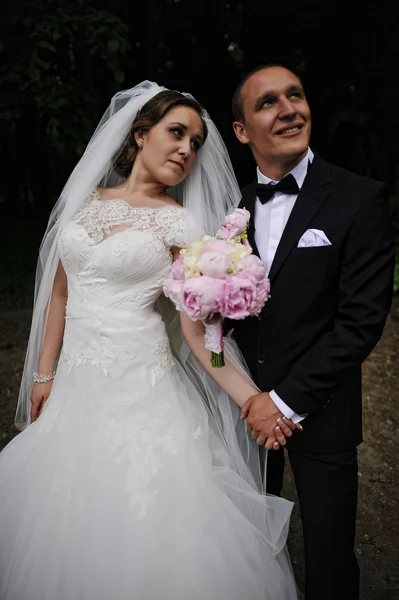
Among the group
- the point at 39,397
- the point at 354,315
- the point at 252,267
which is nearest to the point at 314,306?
the point at 354,315

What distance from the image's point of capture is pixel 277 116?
2.16 m

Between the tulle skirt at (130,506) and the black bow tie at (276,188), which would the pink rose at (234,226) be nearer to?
the black bow tie at (276,188)

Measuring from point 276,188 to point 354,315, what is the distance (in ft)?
1.97

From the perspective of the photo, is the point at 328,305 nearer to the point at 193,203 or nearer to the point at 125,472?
the point at 193,203

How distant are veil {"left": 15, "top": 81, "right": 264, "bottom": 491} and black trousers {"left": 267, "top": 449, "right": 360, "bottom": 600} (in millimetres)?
293

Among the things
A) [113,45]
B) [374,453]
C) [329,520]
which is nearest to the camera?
[329,520]

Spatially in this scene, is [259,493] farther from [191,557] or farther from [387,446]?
[387,446]

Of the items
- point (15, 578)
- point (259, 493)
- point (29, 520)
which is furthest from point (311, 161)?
point (15, 578)

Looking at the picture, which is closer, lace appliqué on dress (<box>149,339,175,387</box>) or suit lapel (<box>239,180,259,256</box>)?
suit lapel (<box>239,180,259,256</box>)

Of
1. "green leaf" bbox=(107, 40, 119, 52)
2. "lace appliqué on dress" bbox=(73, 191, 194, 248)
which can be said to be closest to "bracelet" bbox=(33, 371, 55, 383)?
"lace appliqué on dress" bbox=(73, 191, 194, 248)

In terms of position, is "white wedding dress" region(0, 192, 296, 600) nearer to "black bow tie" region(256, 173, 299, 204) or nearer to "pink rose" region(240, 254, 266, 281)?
"black bow tie" region(256, 173, 299, 204)

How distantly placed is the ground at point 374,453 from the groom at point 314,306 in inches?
36.5

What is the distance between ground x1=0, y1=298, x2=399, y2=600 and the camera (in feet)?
10.2

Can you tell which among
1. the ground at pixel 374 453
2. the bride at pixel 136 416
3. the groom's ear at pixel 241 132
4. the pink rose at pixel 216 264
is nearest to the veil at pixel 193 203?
the bride at pixel 136 416
